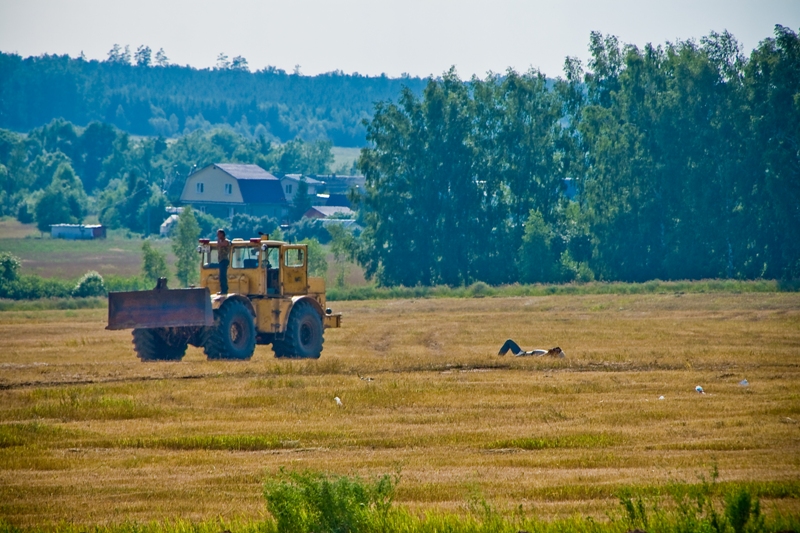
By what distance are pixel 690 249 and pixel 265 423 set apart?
149 ft

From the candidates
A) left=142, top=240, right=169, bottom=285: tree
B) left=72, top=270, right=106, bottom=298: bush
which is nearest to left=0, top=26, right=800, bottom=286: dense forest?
left=142, top=240, right=169, bottom=285: tree

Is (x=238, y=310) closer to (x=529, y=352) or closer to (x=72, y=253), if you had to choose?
(x=529, y=352)

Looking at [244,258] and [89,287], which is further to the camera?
[89,287]

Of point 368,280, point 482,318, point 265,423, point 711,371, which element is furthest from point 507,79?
point 265,423

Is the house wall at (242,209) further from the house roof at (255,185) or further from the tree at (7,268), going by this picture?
the tree at (7,268)

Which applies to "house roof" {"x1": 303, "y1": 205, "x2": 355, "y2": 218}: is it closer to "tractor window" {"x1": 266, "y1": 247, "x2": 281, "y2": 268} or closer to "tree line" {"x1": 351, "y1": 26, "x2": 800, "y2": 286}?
"tree line" {"x1": 351, "y1": 26, "x2": 800, "y2": 286}

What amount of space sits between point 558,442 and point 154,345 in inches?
518

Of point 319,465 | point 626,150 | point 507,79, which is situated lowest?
point 319,465

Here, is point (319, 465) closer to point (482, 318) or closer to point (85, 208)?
point (482, 318)

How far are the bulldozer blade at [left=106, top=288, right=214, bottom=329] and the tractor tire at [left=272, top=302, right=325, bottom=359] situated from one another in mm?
2797

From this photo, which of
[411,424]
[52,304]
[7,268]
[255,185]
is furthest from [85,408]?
[255,185]

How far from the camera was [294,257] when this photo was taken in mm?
27656

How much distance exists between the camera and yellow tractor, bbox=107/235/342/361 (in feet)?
81.1

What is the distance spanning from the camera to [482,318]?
133 feet
